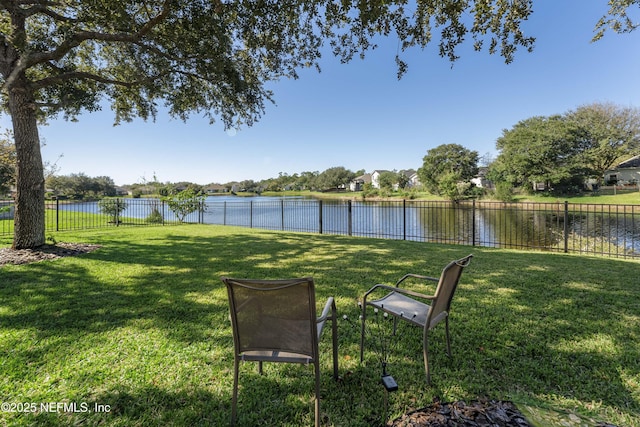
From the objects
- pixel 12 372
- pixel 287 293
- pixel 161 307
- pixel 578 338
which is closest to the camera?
pixel 287 293

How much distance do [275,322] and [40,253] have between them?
22.1ft

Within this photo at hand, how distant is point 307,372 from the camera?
2.08 m

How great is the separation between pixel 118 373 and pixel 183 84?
26.1 feet

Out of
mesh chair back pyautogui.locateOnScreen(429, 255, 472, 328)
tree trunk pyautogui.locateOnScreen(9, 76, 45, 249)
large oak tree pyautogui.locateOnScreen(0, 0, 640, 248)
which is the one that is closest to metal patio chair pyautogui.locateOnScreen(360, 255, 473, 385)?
mesh chair back pyautogui.locateOnScreen(429, 255, 472, 328)

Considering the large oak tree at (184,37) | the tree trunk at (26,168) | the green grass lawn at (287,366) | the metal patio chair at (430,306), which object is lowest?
the green grass lawn at (287,366)

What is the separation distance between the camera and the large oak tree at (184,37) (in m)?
5.00

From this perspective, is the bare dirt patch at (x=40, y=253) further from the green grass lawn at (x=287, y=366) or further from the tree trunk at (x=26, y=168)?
the green grass lawn at (x=287, y=366)

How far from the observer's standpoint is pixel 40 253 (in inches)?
214

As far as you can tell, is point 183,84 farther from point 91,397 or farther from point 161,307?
point 91,397

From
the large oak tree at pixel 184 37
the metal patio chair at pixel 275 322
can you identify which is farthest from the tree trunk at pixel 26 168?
the metal patio chair at pixel 275 322

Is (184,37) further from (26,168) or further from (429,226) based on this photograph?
(429,226)

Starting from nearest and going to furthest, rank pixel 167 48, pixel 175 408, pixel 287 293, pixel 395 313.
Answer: pixel 287 293 < pixel 175 408 < pixel 395 313 < pixel 167 48

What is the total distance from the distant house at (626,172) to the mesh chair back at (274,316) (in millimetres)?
47745

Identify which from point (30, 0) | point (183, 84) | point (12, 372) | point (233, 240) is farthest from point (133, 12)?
point (12, 372)
